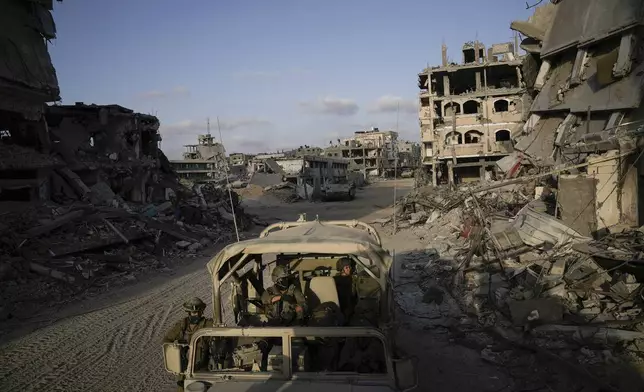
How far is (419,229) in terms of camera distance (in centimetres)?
1902

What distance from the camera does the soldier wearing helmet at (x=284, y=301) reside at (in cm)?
468

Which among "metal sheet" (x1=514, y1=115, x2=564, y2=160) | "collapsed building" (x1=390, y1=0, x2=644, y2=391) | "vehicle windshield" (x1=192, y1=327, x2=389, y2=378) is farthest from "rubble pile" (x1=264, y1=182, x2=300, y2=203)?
"vehicle windshield" (x1=192, y1=327, x2=389, y2=378)

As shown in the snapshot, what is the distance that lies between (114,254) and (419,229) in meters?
11.8

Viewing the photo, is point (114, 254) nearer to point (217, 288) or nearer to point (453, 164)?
point (217, 288)

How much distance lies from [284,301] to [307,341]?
2.18 feet

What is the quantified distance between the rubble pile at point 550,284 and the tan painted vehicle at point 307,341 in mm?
3182

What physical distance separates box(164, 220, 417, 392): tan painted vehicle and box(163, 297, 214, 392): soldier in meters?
0.02

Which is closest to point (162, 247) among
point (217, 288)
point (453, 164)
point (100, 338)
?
point (100, 338)

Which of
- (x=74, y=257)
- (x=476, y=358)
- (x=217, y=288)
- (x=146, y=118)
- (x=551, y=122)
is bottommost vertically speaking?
(x=476, y=358)

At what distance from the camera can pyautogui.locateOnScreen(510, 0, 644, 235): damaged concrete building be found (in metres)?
10.2

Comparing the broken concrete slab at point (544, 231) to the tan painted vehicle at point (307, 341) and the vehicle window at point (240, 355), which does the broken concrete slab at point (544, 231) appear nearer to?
the tan painted vehicle at point (307, 341)

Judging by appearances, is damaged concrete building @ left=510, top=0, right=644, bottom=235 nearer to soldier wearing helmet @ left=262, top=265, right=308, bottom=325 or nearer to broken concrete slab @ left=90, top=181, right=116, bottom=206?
soldier wearing helmet @ left=262, top=265, right=308, bottom=325

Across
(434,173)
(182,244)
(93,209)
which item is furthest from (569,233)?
(434,173)

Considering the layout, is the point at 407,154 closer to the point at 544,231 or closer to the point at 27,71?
the point at 27,71
